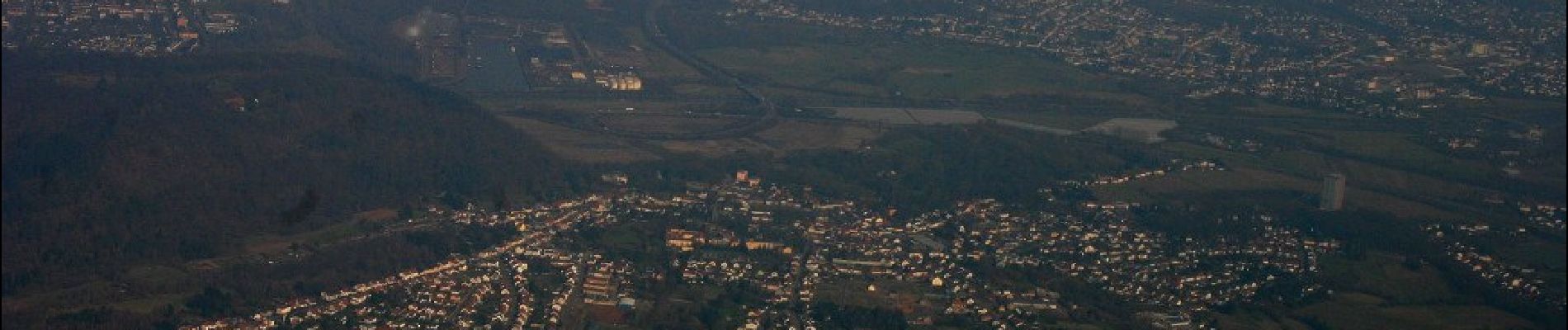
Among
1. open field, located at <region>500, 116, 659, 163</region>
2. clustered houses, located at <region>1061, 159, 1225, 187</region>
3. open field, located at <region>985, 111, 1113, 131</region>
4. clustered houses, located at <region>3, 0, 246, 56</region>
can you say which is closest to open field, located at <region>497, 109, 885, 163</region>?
open field, located at <region>500, 116, 659, 163</region>

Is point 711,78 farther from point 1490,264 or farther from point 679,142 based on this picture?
point 1490,264

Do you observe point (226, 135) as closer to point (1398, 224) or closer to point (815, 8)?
point (1398, 224)

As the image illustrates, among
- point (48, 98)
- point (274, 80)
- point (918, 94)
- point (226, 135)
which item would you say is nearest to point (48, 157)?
point (48, 98)

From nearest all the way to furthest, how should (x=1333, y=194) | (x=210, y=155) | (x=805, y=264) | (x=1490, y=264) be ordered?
(x=1490, y=264) < (x=805, y=264) < (x=210, y=155) < (x=1333, y=194)

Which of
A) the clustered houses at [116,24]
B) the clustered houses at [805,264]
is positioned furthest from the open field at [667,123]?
the clustered houses at [116,24]

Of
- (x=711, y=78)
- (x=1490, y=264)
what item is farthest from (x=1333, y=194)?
(x=711, y=78)

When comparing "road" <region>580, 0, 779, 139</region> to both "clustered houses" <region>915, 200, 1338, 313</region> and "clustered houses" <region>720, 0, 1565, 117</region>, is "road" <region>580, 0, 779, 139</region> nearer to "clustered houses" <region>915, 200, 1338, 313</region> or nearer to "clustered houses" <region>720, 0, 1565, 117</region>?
"clustered houses" <region>720, 0, 1565, 117</region>
